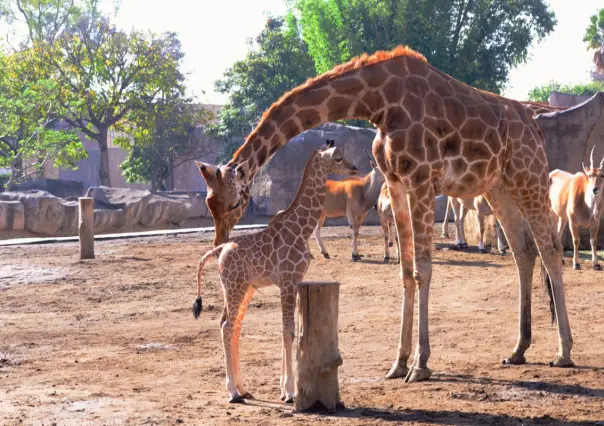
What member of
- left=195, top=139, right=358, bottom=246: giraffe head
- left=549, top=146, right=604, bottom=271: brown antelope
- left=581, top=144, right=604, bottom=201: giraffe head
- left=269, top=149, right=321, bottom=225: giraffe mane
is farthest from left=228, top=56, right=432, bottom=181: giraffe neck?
left=549, top=146, right=604, bottom=271: brown antelope

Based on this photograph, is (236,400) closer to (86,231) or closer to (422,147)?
(422,147)

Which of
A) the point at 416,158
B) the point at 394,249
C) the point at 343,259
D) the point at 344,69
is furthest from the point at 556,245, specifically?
the point at 394,249

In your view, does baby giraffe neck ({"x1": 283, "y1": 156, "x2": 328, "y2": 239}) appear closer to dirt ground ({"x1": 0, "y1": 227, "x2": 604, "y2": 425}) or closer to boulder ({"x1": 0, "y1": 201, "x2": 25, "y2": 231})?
dirt ground ({"x1": 0, "y1": 227, "x2": 604, "y2": 425})

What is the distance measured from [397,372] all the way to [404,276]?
79 centimetres

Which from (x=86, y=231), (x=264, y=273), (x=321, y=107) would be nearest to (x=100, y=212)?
(x=86, y=231)

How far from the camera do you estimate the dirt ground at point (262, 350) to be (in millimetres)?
6195

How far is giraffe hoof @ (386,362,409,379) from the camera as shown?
7246 mm

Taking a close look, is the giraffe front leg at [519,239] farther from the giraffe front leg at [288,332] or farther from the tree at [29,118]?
the tree at [29,118]

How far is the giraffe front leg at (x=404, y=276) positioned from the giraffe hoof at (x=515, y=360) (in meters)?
0.93

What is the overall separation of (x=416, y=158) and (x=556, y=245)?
1660mm

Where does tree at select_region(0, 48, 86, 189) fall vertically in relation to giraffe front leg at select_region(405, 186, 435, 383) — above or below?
above

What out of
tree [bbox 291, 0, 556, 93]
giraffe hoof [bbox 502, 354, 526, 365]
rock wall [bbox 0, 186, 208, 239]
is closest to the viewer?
giraffe hoof [bbox 502, 354, 526, 365]

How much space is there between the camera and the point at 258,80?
1699 inches

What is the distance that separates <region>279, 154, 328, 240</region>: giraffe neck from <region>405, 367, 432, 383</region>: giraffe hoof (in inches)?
51.6
